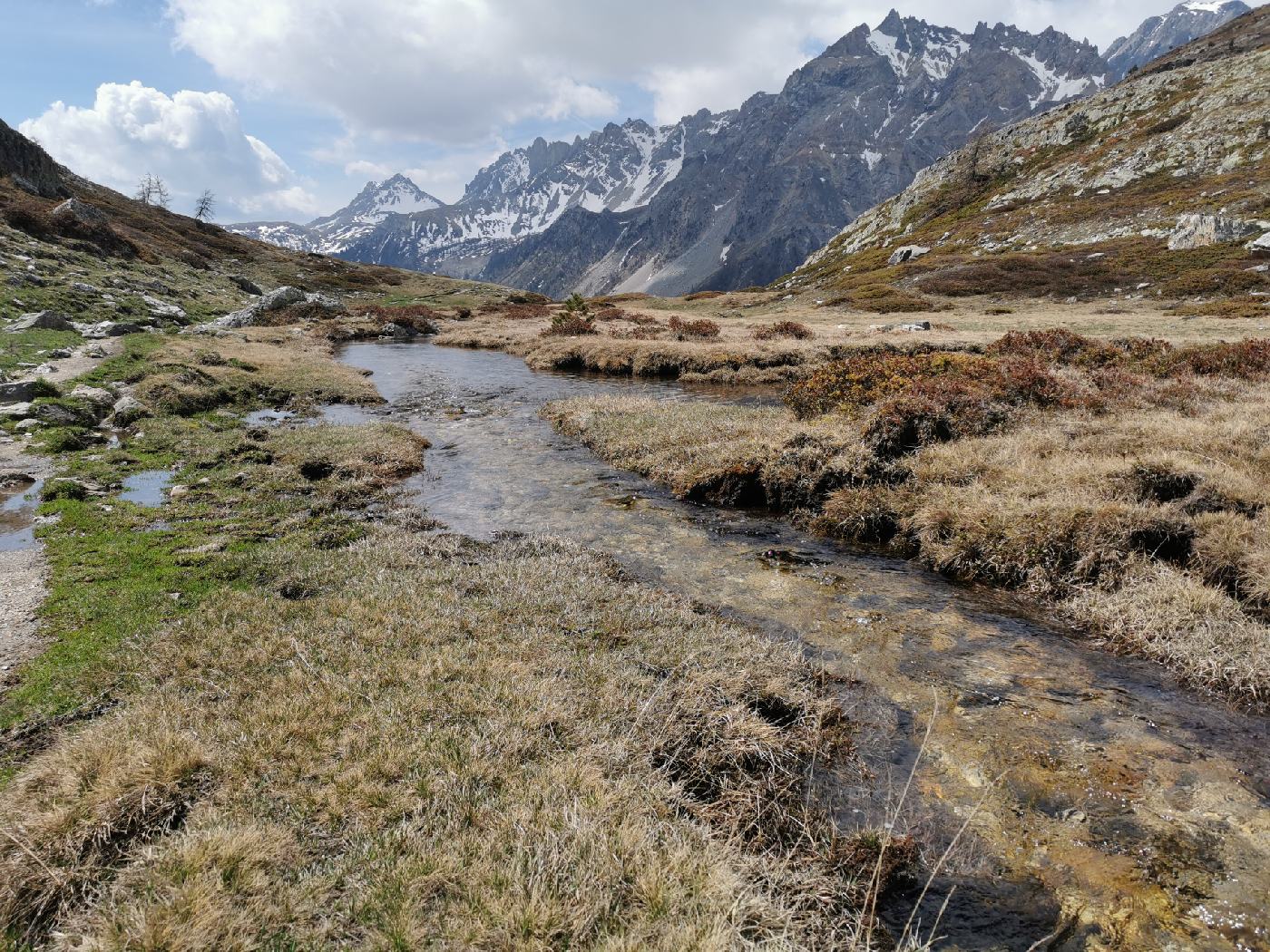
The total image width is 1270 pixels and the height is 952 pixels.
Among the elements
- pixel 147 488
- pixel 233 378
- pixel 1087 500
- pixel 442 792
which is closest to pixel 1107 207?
pixel 1087 500

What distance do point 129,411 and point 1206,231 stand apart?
311 feet

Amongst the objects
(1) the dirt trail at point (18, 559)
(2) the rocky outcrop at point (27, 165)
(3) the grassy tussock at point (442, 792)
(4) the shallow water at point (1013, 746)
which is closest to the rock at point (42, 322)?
(1) the dirt trail at point (18, 559)

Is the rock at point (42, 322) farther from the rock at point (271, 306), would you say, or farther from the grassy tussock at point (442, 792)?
the grassy tussock at point (442, 792)

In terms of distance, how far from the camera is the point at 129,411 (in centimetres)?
2306

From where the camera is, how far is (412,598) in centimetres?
1049

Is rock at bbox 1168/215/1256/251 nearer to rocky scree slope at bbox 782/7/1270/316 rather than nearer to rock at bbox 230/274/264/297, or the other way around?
rocky scree slope at bbox 782/7/1270/316

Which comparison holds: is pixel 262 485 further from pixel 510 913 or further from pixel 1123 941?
pixel 1123 941

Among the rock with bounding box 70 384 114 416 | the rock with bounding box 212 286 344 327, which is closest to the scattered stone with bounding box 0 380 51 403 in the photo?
the rock with bounding box 70 384 114 416

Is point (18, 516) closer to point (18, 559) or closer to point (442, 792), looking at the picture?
point (18, 559)

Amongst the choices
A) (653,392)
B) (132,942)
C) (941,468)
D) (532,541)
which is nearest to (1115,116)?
(653,392)

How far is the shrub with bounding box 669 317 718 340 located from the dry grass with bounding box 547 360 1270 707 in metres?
31.7

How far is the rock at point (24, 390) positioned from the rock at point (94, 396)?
79cm

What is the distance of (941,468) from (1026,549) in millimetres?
3612

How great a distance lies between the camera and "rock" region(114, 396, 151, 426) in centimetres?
2270
